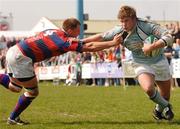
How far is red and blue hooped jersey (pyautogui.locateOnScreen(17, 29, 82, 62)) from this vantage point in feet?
27.1

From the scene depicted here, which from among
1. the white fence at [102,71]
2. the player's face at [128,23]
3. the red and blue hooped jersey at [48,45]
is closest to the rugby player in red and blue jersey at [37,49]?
the red and blue hooped jersey at [48,45]

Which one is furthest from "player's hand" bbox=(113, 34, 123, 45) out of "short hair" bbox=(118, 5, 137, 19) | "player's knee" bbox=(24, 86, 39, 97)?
"player's knee" bbox=(24, 86, 39, 97)

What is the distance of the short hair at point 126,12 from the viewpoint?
8.36m

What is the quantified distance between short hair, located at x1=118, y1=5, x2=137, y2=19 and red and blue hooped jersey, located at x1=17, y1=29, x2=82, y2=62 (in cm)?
83

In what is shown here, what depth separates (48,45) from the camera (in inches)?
331

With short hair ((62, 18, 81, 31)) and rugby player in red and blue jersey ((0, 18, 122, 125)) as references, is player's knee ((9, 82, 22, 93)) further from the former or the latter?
short hair ((62, 18, 81, 31))

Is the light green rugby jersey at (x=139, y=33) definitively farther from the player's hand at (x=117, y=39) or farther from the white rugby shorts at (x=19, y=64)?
the white rugby shorts at (x=19, y=64)

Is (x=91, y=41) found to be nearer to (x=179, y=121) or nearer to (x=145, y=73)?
(x=145, y=73)

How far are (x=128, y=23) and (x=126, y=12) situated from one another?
18 centimetres

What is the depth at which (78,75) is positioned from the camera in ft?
96.1

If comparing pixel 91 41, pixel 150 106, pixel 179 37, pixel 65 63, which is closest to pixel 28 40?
pixel 91 41

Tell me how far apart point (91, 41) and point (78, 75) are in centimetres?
2060

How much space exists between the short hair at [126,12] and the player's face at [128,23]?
51mm

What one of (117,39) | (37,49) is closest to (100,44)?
(117,39)
